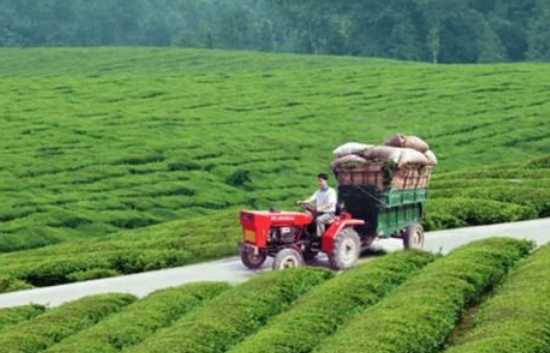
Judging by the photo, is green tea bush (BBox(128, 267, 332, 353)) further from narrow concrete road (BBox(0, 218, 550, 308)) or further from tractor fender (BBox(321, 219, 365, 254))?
narrow concrete road (BBox(0, 218, 550, 308))

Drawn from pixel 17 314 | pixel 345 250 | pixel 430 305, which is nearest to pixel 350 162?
pixel 345 250

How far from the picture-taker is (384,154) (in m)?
27.0

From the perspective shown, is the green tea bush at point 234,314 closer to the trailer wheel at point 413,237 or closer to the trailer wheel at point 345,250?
the trailer wheel at point 345,250

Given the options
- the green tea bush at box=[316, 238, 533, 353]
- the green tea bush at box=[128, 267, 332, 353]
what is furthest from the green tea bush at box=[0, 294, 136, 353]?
the green tea bush at box=[316, 238, 533, 353]

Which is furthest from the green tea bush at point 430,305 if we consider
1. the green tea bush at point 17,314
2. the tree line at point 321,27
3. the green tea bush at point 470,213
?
the tree line at point 321,27

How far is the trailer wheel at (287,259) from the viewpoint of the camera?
2475 cm

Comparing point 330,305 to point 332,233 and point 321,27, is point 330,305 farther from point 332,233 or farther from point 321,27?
point 321,27

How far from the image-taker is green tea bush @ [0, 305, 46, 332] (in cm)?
2205

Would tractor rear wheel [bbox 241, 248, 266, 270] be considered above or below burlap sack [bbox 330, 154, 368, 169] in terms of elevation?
below

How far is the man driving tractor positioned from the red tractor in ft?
0.37

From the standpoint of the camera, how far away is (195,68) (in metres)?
88.2

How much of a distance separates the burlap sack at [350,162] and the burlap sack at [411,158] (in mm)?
837

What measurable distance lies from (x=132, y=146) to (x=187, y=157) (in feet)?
11.3

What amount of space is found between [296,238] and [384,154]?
125 inches
